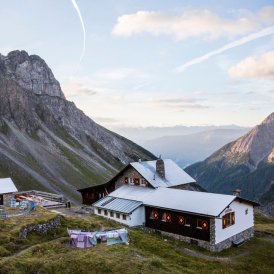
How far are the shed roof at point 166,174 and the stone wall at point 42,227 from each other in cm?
→ 2009

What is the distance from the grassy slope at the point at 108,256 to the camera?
30703mm

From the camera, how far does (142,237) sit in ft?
143

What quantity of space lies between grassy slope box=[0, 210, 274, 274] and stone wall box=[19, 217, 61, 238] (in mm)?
561

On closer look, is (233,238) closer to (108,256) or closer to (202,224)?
(202,224)

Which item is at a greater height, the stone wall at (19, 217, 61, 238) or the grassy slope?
the stone wall at (19, 217, 61, 238)

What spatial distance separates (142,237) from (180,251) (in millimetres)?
4689

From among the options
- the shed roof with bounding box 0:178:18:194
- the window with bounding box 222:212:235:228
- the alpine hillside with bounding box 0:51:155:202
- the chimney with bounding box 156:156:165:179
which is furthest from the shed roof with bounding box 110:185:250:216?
the alpine hillside with bounding box 0:51:155:202

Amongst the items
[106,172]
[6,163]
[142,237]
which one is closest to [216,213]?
→ [142,237]

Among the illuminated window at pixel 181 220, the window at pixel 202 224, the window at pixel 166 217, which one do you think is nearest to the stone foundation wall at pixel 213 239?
the window at pixel 202 224

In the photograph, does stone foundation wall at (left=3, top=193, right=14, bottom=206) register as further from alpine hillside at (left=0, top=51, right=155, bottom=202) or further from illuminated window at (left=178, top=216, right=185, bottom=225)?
alpine hillside at (left=0, top=51, right=155, bottom=202)

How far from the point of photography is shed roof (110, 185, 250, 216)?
4644 cm

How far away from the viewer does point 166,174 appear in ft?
219

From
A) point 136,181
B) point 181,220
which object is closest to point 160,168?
point 136,181

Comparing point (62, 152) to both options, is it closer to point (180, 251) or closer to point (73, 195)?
point (73, 195)
